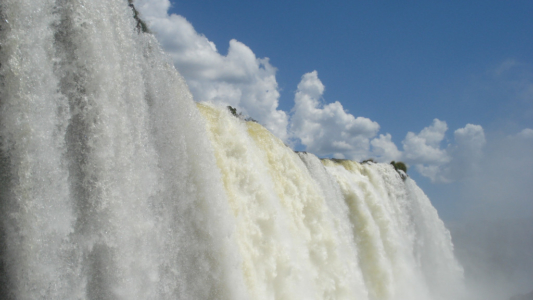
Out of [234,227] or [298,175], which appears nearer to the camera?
[234,227]

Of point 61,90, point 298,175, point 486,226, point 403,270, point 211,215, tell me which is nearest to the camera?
point 61,90

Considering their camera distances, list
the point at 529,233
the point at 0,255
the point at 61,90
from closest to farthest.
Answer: the point at 0,255
the point at 61,90
the point at 529,233

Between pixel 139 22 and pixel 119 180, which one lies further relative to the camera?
pixel 139 22

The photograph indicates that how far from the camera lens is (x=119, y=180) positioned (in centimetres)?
355

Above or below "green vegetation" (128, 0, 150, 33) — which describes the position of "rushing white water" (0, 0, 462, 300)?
below

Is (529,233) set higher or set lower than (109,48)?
higher

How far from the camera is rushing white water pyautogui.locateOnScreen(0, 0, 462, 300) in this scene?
9.82ft

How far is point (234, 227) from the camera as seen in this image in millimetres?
4551

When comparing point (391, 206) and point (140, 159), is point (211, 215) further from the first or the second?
point (391, 206)

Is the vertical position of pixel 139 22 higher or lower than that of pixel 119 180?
higher

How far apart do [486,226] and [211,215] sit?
150 feet

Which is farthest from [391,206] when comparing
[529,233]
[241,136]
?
[529,233]

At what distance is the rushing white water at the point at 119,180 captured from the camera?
299cm

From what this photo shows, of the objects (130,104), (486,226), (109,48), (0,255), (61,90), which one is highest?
(486,226)
